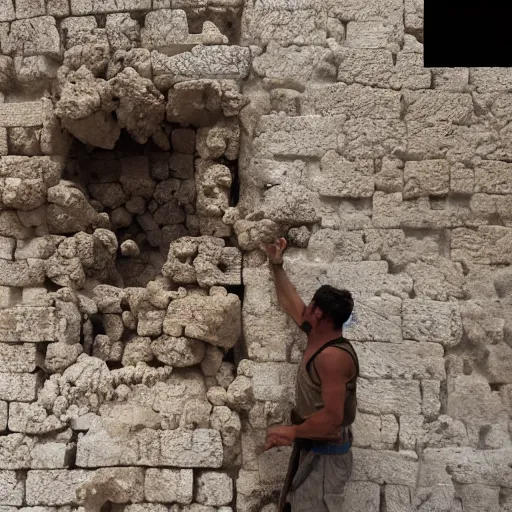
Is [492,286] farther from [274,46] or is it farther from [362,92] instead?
[274,46]

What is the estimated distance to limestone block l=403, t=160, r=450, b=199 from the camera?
13.3 feet

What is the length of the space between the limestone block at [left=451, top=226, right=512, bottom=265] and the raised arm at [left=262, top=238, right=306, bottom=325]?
1.08 metres

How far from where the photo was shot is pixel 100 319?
4355mm

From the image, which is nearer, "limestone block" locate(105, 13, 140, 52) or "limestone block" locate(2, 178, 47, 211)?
"limestone block" locate(2, 178, 47, 211)

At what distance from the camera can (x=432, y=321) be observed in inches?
156

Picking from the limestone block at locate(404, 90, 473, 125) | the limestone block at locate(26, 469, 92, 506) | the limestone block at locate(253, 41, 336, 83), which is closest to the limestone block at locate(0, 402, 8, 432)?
the limestone block at locate(26, 469, 92, 506)

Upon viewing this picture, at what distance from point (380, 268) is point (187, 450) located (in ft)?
5.69

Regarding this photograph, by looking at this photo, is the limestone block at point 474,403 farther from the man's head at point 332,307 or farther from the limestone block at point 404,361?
the man's head at point 332,307

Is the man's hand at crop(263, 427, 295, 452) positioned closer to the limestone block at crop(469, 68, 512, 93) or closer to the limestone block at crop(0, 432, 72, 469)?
the limestone block at crop(0, 432, 72, 469)

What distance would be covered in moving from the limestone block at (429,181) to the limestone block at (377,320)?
0.72 metres

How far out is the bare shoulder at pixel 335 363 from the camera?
3.32 m

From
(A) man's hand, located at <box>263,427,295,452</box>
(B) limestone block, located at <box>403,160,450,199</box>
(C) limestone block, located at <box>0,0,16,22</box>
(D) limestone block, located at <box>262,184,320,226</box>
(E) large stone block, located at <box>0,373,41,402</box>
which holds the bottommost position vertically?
(A) man's hand, located at <box>263,427,295,452</box>

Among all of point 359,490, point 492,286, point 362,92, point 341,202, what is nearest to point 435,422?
point 359,490

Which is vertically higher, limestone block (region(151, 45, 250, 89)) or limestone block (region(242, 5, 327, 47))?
limestone block (region(242, 5, 327, 47))
